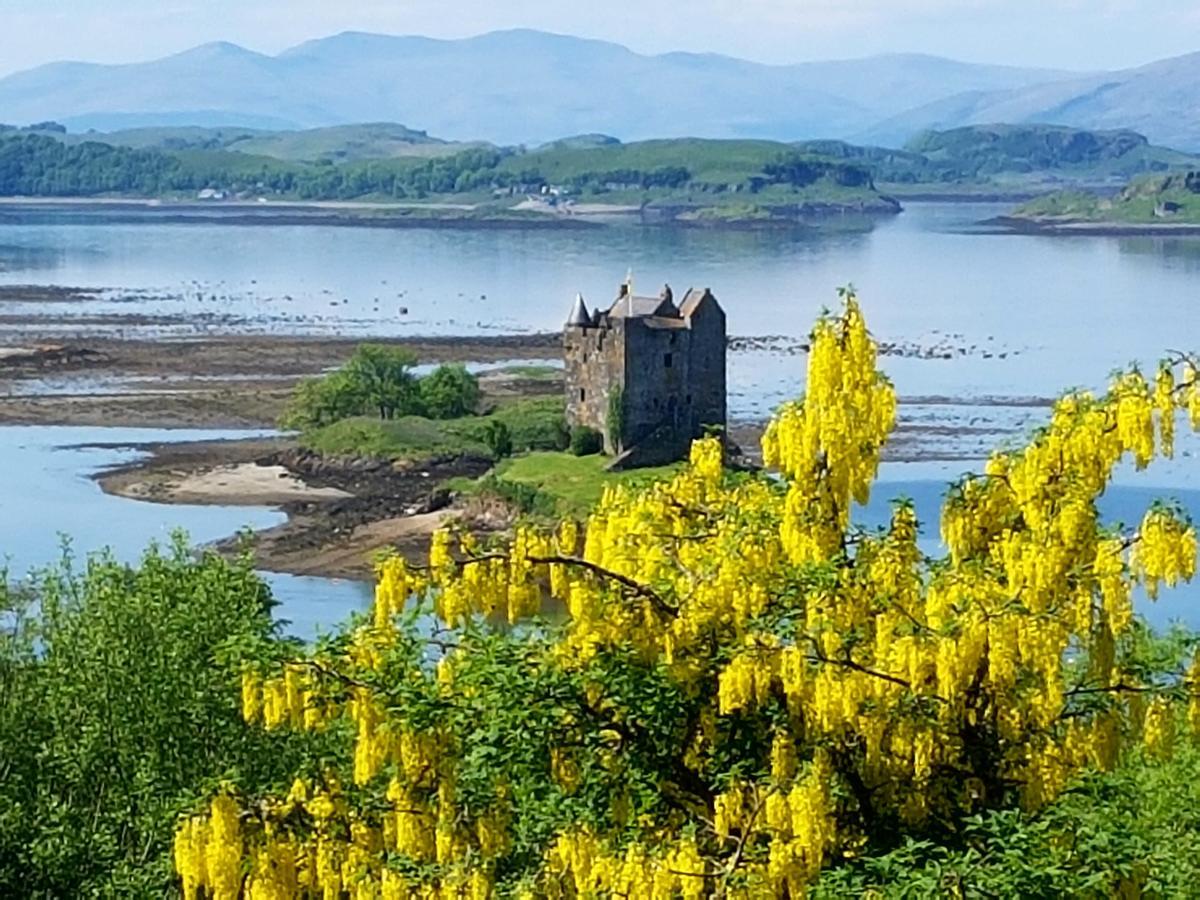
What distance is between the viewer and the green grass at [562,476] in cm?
5012

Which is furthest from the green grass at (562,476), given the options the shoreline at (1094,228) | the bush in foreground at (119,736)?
the shoreline at (1094,228)

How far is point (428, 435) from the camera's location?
6016 centimetres

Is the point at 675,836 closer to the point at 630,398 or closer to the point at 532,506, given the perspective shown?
the point at 532,506

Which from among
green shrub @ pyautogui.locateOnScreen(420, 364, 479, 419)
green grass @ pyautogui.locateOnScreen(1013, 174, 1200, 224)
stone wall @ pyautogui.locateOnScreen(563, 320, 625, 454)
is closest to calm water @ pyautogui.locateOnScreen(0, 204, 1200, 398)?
green shrub @ pyautogui.locateOnScreen(420, 364, 479, 419)

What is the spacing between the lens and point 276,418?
66.8m

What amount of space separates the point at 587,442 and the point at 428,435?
6.55m

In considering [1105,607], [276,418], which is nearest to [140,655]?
[1105,607]

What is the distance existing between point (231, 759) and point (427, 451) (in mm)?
42789

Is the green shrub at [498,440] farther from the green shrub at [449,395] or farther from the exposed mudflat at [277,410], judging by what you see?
the green shrub at [449,395]

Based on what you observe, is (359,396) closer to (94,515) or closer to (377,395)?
(377,395)

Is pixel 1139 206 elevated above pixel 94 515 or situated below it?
above

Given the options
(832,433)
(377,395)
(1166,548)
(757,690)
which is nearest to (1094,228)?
(377,395)

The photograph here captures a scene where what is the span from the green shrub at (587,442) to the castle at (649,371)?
197 mm

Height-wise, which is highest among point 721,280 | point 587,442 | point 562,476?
point 721,280
